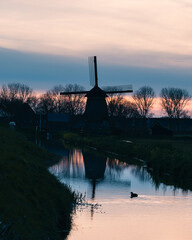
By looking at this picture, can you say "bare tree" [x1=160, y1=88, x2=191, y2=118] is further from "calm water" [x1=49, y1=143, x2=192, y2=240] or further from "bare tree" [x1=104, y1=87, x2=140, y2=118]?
"calm water" [x1=49, y1=143, x2=192, y2=240]

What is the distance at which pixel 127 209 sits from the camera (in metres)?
19.7

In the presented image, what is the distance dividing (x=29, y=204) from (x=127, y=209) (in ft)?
21.5

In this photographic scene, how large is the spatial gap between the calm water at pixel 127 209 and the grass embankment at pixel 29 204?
742 mm

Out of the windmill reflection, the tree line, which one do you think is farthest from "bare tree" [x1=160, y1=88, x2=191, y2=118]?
the windmill reflection

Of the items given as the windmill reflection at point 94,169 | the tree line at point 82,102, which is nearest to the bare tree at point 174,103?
the tree line at point 82,102

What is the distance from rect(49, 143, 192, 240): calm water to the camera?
51.6ft

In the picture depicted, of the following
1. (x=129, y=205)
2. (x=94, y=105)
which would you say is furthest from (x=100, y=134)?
(x=129, y=205)

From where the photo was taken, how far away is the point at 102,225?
16719 mm

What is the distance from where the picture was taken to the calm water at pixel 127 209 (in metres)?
15.7

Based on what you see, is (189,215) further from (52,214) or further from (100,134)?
(100,134)

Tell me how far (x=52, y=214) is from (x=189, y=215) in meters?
6.51

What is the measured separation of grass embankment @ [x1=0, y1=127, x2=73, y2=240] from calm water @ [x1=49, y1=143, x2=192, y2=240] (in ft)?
2.43

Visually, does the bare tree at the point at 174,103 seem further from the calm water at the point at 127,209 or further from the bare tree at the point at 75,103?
the calm water at the point at 127,209

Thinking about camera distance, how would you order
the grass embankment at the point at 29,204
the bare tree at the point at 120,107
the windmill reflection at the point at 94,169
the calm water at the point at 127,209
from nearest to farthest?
the grass embankment at the point at 29,204 < the calm water at the point at 127,209 < the windmill reflection at the point at 94,169 < the bare tree at the point at 120,107
